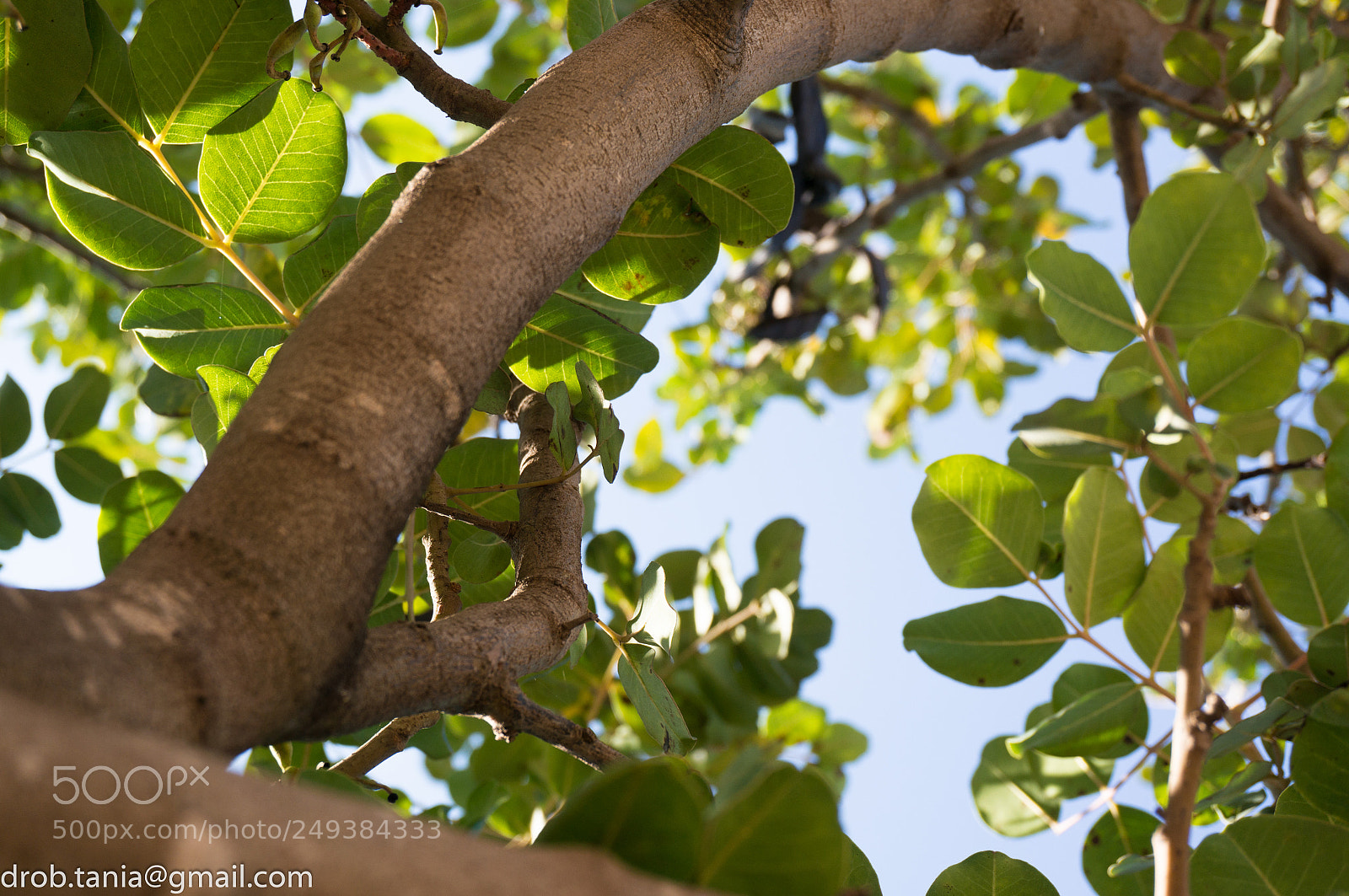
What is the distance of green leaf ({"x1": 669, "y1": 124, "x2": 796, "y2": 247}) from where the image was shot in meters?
0.75

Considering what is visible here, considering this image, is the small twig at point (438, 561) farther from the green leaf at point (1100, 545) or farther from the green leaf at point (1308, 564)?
the green leaf at point (1308, 564)

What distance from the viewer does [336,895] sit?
0.79 ft

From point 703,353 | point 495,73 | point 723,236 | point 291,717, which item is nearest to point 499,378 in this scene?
point 723,236

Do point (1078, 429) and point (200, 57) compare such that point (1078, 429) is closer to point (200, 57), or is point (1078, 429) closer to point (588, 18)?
point (588, 18)

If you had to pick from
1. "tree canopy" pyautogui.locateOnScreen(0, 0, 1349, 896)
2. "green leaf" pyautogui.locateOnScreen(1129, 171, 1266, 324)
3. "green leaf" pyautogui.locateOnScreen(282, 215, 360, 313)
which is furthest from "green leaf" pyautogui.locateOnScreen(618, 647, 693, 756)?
"green leaf" pyautogui.locateOnScreen(1129, 171, 1266, 324)

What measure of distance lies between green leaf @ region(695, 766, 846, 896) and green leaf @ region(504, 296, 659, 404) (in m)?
0.47

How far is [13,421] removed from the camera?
1.14m

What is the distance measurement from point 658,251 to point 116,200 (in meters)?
0.44

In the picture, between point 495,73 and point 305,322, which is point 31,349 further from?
point 305,322

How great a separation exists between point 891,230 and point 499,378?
1.86m

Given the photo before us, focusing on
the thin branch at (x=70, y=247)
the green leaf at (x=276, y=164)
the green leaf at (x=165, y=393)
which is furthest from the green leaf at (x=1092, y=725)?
the thin branch at (x=70, y=247)

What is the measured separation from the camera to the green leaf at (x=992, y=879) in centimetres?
67

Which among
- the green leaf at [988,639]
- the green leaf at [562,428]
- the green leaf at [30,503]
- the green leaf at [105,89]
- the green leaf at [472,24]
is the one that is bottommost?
the green leaf at [988,639]

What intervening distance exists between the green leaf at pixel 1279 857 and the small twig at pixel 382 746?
627mm
